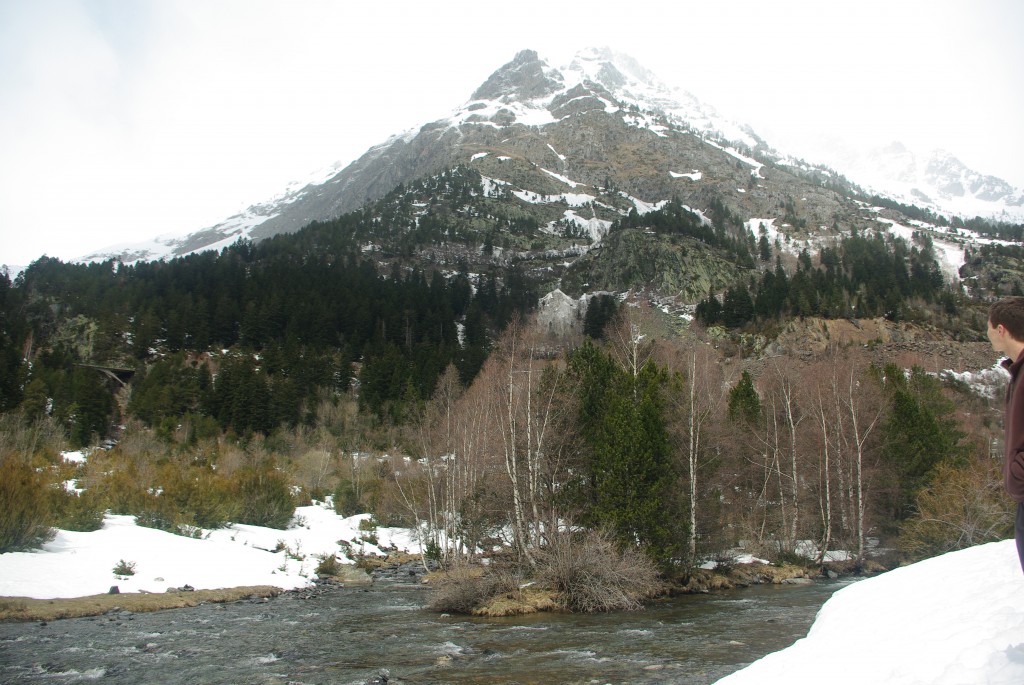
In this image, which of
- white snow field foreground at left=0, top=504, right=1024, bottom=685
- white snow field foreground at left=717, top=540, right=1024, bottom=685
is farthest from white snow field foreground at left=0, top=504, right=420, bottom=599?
white snow field foreground at left=717, top=540, right=1024, bottom=685

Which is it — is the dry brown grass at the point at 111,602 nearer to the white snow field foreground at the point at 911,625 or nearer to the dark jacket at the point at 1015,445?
the white snow field foreground at the point at 911,625

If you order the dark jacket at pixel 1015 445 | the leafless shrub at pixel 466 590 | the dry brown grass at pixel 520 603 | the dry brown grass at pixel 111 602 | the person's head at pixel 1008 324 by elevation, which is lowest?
the dry brown grass at pixel 520 603

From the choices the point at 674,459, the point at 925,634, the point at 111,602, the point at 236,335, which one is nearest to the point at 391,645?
the point at 111,602

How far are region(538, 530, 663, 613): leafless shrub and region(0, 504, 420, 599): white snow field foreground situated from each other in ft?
39.0

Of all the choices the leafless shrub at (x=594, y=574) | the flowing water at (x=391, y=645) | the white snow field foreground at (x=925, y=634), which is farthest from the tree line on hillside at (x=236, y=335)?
the white snow field foreground at (x=925, y=634)

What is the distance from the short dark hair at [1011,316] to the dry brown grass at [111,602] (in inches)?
894

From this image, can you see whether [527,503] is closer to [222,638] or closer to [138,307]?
[222,638]

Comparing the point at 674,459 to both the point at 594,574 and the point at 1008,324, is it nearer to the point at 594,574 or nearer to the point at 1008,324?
the point at 594,574

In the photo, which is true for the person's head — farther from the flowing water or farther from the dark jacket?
the flowing water

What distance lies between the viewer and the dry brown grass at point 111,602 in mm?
17234

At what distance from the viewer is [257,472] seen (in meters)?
41.8

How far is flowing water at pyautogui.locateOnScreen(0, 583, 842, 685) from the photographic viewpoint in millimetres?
12539

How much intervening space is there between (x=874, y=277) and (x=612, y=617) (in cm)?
10182

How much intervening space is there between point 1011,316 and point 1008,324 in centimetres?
6
